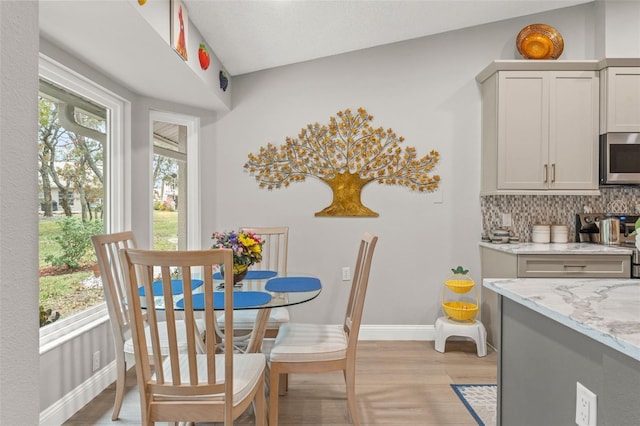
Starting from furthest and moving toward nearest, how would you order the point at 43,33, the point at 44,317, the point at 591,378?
the point at 44,317 → the point at 43,33 → the point at 591,378

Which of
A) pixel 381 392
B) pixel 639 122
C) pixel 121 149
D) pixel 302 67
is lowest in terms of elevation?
pixel 381 392

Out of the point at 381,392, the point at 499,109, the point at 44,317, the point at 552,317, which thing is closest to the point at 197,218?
the point at 44,317

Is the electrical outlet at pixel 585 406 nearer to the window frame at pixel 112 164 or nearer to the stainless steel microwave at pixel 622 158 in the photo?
the window frame at pixel 112 164

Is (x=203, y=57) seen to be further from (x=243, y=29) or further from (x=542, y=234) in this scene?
(x=542, y=234)

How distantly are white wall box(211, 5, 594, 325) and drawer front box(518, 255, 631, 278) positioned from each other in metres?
0.68

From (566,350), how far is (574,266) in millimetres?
2344

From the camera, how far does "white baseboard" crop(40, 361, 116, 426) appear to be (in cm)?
221

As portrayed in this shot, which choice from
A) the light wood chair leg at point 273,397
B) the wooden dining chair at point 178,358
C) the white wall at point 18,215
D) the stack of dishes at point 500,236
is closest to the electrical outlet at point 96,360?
the wooden dining chair at point 178,358

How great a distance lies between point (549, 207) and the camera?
3.76 metres

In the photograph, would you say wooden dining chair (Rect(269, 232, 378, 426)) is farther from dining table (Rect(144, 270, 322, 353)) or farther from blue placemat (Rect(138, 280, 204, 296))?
blue placemat (Rect(138, 280, 204, 296))

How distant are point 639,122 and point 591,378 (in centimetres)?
322

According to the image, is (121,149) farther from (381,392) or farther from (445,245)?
(445,245)

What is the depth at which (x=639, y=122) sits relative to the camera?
11.0 ft

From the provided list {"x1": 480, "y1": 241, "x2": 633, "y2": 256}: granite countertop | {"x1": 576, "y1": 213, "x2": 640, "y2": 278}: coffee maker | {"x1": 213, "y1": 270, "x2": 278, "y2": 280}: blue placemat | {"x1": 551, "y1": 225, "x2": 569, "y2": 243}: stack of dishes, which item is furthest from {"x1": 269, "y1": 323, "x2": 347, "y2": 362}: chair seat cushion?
{"x1": 576, "y1": 213, "x2": 640, "y2": 278}: coffee maker
